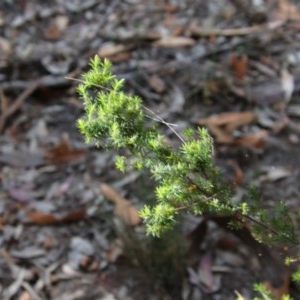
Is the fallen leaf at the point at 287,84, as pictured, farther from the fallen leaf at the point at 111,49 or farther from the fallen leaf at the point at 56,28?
the fallen leaf at the point at 56,28

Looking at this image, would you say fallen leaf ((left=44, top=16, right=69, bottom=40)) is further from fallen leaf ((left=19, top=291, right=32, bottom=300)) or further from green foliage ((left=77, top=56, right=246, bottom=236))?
green foliage ((left=77, top=56, right=246, bottom=236))

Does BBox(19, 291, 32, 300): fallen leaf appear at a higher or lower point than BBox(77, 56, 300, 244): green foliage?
lower

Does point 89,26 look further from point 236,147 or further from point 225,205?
point 225,205

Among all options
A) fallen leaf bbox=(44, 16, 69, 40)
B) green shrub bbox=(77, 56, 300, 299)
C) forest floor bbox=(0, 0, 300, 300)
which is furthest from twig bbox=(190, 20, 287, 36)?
green shrub bbox=(77, 56, 300, 299)

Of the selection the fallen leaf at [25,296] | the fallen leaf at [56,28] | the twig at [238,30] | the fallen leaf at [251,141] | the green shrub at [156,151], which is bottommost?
the fallen leaf at [25,296]

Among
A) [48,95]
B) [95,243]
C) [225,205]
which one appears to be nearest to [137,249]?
[95,243]

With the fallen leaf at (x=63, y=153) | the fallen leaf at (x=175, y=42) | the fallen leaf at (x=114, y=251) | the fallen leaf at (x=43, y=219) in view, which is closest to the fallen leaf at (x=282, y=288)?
the fallen leaf at (x=114, y=251)
